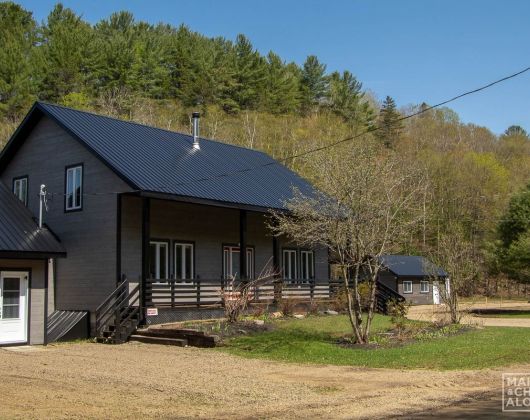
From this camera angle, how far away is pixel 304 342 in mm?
16750

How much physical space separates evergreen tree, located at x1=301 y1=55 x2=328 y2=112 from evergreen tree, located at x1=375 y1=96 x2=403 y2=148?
6.65m

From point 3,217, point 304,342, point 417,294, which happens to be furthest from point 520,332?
point 417,294

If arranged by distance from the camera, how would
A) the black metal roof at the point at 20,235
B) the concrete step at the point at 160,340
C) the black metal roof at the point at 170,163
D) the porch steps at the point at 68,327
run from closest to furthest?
the concrete step at the point at 160,340
the black metal roof at the point at 20,235
the porch steps at the point at 68,327
the black metal roof at the point at 170,163

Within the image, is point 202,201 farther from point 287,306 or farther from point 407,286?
point 407,286

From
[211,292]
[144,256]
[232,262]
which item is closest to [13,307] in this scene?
[144,256]

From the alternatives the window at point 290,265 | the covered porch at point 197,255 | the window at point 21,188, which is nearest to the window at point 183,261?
the covered porch at point 197,255

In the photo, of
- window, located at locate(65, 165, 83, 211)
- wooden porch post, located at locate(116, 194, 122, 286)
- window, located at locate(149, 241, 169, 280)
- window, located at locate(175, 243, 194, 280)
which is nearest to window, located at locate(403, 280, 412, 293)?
window, located at locate(175, 243, 194, 280)

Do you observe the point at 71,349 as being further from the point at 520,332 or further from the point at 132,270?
the point at 520,332

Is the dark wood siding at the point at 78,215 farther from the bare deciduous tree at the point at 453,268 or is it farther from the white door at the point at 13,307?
the bare deciduous tree at the point at 453,268

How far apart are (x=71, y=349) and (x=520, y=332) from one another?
45.0 feet

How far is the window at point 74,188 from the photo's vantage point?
2288 cm

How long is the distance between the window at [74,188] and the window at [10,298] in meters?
4.52

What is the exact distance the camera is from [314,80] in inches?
2500

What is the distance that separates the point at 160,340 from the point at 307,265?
486 inches
